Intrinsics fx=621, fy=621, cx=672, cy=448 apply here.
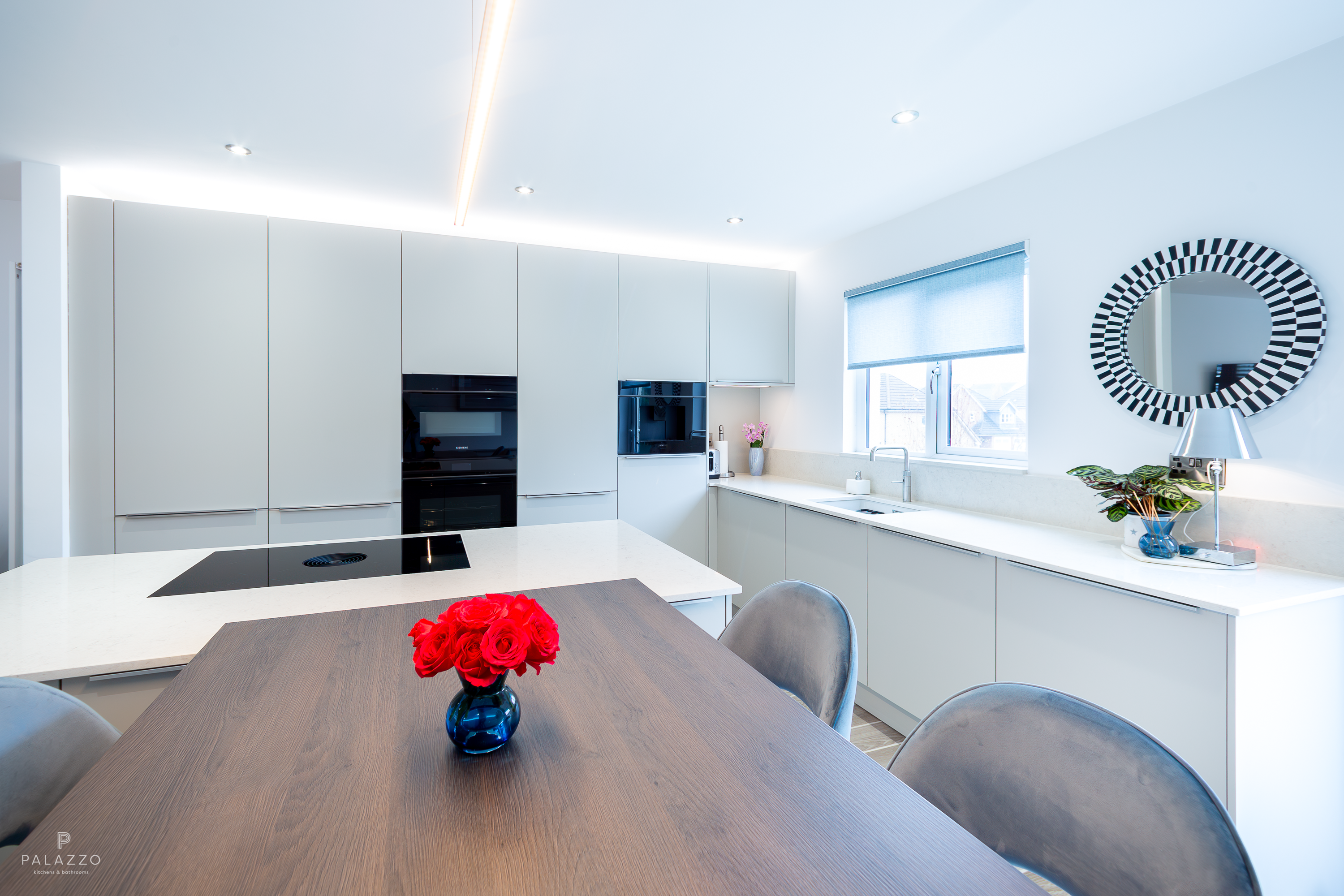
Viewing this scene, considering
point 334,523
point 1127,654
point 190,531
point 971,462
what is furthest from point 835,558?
point 190,531

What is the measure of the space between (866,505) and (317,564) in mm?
2701

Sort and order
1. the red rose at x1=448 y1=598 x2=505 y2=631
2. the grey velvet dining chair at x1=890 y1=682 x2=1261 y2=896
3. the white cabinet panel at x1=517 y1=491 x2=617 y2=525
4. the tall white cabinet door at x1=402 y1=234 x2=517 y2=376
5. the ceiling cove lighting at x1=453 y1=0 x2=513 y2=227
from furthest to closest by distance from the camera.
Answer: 1. the white cabinet panel at x1=517 y1=491 x2=617 y2=525
2. the tall white cabinet door at x1=402 y1=234 x2=517 y2=376
3. the ceiling cove lighting at x1=453 y1=0 x2=513 y2=227
4. the red rose at x1=448 y1=598 x2=505 y2=631
5. the grey velvet dining chair at x1=890 y1=682 x2=1261 y2=896

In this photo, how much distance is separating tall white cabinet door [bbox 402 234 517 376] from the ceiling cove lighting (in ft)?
5.28

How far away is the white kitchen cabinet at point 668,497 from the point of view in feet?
12.9

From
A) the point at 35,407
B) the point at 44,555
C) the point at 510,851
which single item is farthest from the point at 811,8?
the point at 44,555

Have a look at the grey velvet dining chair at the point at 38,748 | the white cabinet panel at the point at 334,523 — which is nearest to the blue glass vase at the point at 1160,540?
the grey velvet dining chair at the point at 38,748

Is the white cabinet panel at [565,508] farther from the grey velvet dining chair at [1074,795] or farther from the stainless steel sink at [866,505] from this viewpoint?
the grey velvet dining chair at [1074,795]

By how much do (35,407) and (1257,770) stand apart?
4.71m

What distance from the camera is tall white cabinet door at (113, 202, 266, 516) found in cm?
300

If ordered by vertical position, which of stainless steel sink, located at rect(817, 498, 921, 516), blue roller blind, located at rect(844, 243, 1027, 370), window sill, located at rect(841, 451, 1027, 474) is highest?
blue roller blind, located at rect(844, 243, 1027, 370)

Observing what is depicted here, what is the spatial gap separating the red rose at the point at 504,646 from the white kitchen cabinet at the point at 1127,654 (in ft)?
5.60

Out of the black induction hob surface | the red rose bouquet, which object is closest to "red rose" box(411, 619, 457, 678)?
the red rose bouquet

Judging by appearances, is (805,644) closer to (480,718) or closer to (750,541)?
(480,718)

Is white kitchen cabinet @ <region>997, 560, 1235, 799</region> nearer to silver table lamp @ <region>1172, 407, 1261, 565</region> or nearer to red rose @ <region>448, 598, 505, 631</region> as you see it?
silver table lamp @ <region>1172, 407, 1261, 565</region>
